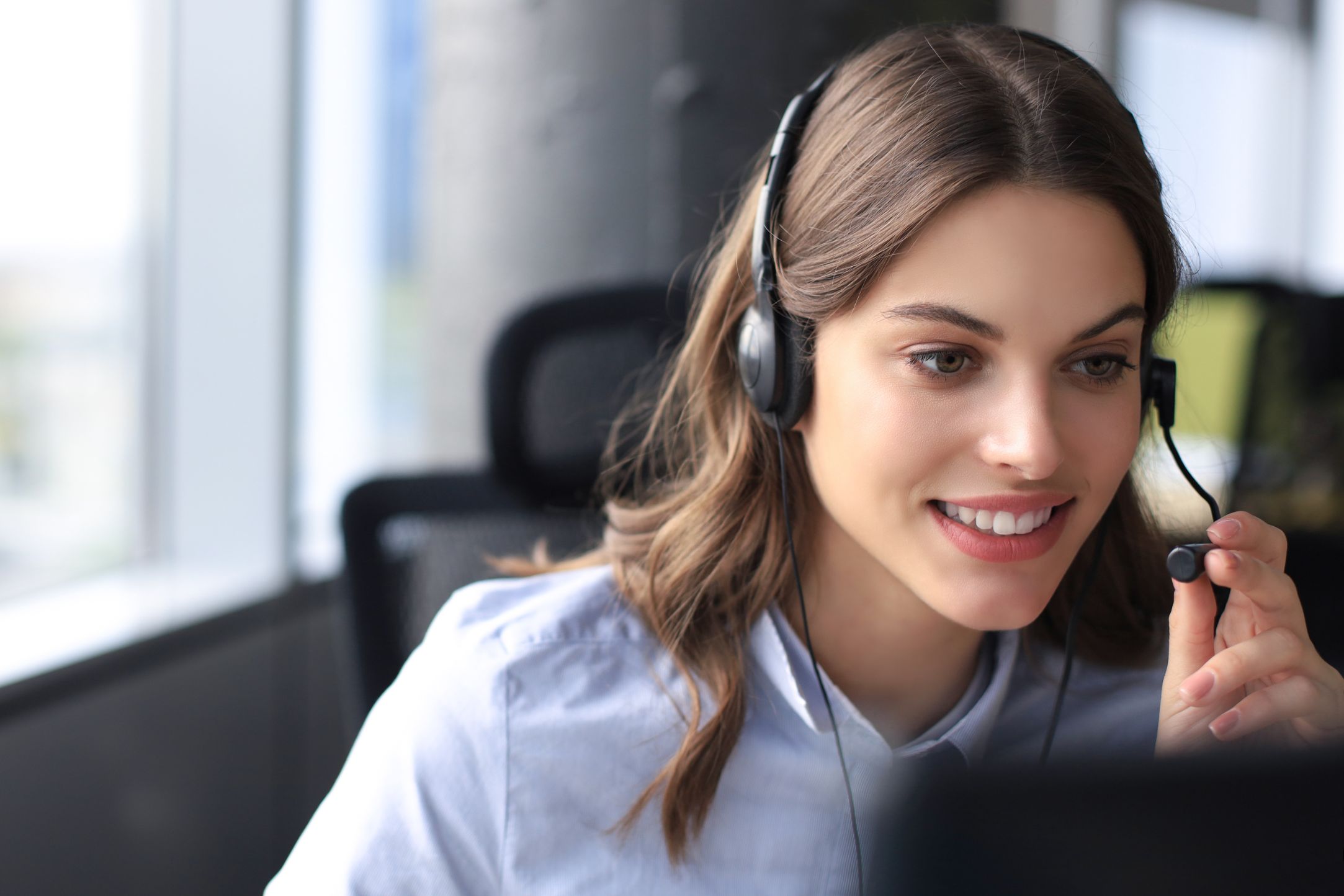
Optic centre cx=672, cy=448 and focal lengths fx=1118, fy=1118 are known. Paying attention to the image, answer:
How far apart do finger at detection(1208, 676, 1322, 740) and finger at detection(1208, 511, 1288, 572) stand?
0.26 feet

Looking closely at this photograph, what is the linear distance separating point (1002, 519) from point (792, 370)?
19 centimetres

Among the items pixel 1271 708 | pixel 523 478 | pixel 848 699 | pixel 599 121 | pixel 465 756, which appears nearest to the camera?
pixel 1271 708

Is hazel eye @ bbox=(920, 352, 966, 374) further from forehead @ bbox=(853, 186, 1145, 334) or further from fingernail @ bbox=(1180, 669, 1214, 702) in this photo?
fingernail @ bbox=(1180, 669, 1214, 702)

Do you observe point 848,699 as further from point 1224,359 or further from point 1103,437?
point 1224,359

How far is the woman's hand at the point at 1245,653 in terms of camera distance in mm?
704

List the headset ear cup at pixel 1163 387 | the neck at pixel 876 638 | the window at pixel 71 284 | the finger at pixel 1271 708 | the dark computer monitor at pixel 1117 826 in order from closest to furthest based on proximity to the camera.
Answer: the dark computer monitor at pixel 1117 826, the finger at pixel 1271 708, the headset ear cup at pixel 1163 387, the neck at pixel 876 638, the window at pixel 71 284

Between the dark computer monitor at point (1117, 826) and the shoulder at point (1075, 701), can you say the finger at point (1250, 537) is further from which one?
the dark computer monitor at point (1117, 826)

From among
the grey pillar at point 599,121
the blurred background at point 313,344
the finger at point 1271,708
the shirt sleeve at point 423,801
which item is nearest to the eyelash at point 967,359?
the blurred background at point 313,344

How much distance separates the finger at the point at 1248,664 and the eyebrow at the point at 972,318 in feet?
0.74

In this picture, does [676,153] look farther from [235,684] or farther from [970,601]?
[235,684]

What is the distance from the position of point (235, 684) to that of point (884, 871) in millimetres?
1629

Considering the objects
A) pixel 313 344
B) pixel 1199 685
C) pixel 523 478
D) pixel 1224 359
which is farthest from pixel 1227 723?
pixel 313 344

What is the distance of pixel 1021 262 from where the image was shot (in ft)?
2.41

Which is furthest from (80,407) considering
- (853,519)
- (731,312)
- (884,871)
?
(884,871)
